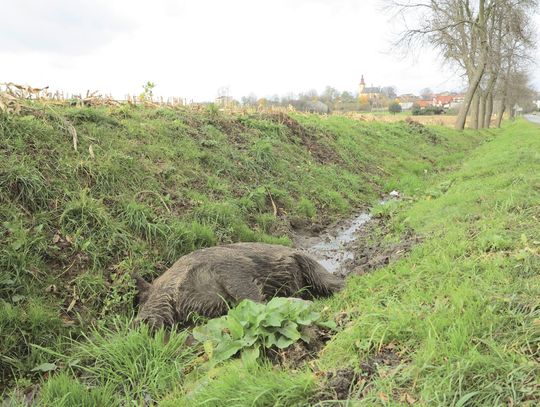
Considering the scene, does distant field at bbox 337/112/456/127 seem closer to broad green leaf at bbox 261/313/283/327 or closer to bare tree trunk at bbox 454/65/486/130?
bare tree trunk at bbox 454/65/486/130

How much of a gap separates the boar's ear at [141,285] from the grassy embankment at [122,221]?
9cm

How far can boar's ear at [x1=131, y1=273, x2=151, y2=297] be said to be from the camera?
4.85m

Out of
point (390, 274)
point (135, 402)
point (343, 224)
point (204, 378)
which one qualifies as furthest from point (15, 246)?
point (343, 224)

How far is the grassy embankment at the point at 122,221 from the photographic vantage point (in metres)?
3.58

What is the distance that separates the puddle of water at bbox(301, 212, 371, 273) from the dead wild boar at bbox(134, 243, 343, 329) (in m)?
1.29

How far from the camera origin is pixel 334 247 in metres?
7.43

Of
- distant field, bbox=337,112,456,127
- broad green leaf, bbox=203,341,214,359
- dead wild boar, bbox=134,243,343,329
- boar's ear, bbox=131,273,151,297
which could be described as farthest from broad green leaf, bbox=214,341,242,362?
distant field, bbox=337,112,456,127

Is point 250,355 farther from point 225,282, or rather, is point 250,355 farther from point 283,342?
point 225,282

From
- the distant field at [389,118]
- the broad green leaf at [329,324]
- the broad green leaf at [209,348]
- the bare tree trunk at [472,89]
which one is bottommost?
the broad green leaf at [209,348]

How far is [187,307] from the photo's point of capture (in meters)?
4.13

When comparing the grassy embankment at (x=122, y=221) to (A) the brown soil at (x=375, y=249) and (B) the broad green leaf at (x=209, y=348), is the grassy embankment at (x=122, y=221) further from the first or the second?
(A) the brown soil at (x=375, y=249)

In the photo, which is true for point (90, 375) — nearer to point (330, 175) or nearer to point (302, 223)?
point (302, 223)

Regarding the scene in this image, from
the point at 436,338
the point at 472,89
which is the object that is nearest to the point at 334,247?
the point at 436,338

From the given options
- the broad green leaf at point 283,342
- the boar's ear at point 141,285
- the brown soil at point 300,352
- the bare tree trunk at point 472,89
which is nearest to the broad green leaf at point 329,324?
the brown soil at point 300,352
